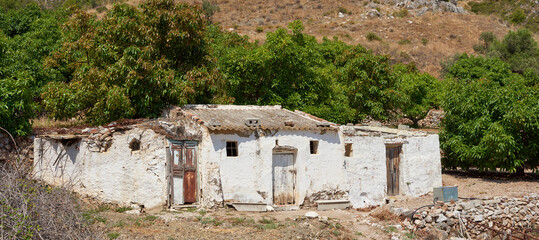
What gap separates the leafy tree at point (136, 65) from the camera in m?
15.9

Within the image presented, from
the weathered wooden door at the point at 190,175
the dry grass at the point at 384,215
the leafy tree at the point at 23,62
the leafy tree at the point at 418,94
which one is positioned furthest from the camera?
the leafy tree at the point at 418,94

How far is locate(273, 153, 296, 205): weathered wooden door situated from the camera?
48.1 feet

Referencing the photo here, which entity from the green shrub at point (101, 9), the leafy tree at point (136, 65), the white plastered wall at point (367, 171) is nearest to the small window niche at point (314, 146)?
the white plastered wall at point (367, 171)

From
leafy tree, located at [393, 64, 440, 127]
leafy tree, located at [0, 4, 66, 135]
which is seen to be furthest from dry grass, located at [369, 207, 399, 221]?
leafy tree, located at [393, 64, 440, 127]

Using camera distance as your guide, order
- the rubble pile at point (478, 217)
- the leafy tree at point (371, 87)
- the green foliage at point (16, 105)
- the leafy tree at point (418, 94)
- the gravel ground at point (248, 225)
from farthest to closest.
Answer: the leafy tree at point (418, 94), the leafy tree at point (371, 87), the green foliage at point (16, 105), the rubble pile at point (478, 217), the gravel ground at point (248, 225)

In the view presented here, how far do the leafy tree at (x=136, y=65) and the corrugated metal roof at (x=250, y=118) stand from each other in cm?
110

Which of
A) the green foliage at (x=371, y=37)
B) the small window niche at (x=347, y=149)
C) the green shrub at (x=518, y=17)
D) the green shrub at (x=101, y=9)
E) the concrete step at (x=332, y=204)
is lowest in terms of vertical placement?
the concrete step at (x=332, y=204)

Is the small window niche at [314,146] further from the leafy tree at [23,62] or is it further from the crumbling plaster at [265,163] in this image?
the leafy tree at [23,62]

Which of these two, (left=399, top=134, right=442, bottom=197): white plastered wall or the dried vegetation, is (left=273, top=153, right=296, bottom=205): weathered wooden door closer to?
(left=399, top=134, right=442, bottom=197): white plastered wall

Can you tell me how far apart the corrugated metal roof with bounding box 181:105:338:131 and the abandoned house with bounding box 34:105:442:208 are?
1.3 inches

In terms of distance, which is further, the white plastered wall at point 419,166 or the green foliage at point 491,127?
the green foliage at point 491,127

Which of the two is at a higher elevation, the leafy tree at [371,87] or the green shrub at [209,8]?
the green shrub at [209,8]

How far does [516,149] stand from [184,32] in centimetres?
1358

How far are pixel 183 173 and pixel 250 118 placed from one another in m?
2.69
